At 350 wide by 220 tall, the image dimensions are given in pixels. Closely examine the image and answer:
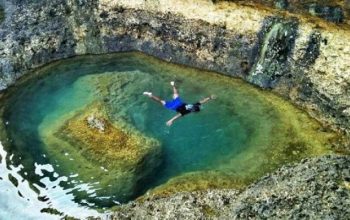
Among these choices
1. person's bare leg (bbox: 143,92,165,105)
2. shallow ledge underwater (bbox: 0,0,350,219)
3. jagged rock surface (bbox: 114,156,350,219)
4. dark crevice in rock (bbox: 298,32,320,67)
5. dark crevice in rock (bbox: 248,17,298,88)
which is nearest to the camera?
jagged rock surface (bbox: 114,156,350,219)

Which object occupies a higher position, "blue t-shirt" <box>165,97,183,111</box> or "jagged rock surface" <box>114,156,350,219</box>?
"blue t-shirt" <box>165,97,183,111</box>

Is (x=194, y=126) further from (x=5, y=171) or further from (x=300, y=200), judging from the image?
(x=5, y=171)

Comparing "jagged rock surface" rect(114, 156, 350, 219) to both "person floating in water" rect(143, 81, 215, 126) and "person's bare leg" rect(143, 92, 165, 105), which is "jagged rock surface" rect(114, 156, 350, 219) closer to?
"person floating in water" rect(143, 81, 215, 126)

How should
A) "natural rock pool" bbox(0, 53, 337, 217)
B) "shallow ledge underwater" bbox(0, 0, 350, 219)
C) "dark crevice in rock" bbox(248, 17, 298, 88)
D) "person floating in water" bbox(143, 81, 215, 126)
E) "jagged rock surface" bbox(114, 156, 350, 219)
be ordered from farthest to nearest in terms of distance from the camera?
"dark crevice in rock" bbox(248, 17, 298, 88) → "shallow ledge underwater" bbox(0, 0, 350, 219) → "person floating in water" bbox(143, 81, 215, 126) → "natural rock pool" bbox(0, 53, 337, 217) → "jagged rock surface" bbox(114, 156, 350, 219)

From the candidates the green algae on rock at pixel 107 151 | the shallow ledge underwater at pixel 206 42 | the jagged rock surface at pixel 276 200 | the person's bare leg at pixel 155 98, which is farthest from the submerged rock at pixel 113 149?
the person's bare leg at pixel 155 98

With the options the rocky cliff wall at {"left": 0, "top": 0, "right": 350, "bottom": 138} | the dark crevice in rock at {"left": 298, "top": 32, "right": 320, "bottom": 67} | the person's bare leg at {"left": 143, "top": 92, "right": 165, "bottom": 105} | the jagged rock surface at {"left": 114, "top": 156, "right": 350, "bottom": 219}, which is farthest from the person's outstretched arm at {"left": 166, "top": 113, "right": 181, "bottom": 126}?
the dark crevice in rock at {"left": 298, "top": 32, "right": 320, "bottom": 67}

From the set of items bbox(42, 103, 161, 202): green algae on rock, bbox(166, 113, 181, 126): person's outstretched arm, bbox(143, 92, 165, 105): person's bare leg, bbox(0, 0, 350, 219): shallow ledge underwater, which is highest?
bbox(0, 0, 350, 219): shallow ledge underwater

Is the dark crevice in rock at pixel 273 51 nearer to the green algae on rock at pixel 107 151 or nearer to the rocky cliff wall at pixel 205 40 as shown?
the rocky cliff wall at pixel 205 40
